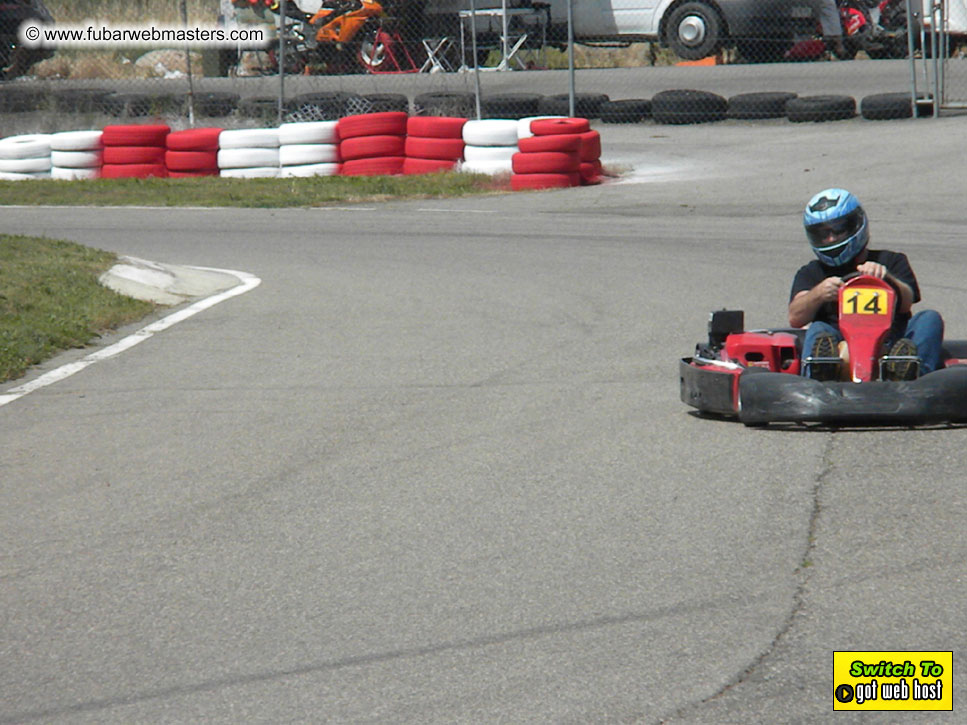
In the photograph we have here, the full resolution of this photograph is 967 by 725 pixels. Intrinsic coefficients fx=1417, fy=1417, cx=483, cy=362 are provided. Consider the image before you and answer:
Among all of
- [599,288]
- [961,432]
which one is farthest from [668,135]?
[961,432]

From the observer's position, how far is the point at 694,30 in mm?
23469

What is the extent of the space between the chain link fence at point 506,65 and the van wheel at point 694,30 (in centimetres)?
2

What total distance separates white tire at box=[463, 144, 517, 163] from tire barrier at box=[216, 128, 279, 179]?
2.80 metres

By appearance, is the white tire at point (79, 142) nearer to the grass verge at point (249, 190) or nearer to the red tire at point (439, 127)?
the grass verge at point (249, 190)

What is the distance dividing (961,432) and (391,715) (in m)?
3.23

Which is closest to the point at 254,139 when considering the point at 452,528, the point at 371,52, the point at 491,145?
the point at 491,145

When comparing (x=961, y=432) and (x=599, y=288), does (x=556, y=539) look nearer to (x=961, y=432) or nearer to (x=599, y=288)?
(x=961, y=432)

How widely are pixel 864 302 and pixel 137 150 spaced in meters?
14.6

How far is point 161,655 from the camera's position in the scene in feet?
11.9

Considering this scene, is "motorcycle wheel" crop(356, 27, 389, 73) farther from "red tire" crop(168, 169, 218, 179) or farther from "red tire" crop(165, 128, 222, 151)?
"red tire" crop(168, 169, 218, 179)

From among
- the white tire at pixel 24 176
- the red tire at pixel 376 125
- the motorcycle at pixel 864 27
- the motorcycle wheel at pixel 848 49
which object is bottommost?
the white tire at pixel 24 176

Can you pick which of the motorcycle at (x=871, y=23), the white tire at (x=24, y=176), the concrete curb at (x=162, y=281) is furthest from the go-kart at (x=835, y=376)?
the motorcycle at (x=871, y=23)

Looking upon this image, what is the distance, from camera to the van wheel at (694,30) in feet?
75.8

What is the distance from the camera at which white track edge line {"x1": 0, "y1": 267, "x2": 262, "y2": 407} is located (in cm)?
725
